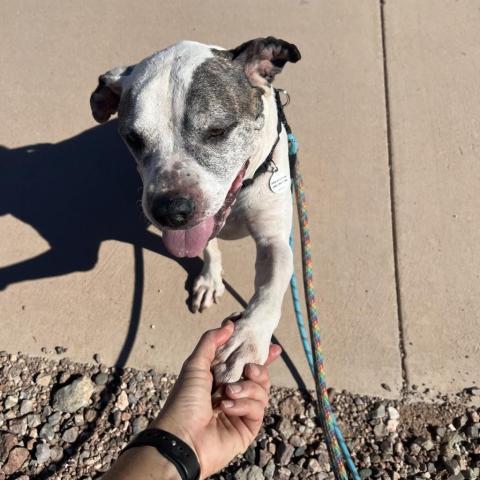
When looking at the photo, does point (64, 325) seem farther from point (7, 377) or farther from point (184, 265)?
point (184, 265)

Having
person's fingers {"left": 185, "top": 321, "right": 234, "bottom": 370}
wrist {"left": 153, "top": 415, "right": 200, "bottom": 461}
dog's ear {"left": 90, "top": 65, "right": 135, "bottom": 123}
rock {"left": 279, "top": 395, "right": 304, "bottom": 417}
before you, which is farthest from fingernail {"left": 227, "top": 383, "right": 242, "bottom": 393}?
dog's ear {"left": 90, "top": 65, "right": 135, "bottom": 123}

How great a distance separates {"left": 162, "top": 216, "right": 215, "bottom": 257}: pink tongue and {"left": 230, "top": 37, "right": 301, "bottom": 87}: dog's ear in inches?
33.5

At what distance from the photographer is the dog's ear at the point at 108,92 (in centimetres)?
285

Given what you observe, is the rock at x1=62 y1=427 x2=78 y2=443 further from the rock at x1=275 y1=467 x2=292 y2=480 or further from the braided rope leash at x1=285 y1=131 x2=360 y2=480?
the braided rope leash at x1=285 y1=131 x2=360 y2=480

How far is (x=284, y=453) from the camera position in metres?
2.95

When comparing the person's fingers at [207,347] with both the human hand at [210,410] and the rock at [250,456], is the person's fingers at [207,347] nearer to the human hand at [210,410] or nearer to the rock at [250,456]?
the human hand at [210,410]

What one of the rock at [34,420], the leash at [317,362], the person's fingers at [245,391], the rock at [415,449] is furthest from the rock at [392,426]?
the rock at [34,420]

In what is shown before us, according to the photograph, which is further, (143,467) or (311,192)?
(311,192)

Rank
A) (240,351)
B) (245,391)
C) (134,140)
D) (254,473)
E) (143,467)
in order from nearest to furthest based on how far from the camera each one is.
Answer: (143,467), (245,391), (240,351), (134,140), (254,473)

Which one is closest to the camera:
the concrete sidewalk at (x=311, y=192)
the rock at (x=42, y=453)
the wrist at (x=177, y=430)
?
the wrist at (x=177, y=430)

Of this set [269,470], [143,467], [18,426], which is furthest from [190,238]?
[18,426]

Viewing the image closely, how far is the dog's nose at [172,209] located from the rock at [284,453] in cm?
146

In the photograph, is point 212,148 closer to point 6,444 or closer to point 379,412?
point 379,412

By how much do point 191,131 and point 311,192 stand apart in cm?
175
